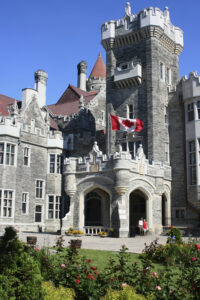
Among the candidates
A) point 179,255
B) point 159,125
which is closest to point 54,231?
point 159,125

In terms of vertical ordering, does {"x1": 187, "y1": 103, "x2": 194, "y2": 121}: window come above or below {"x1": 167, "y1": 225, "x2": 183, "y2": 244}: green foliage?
above

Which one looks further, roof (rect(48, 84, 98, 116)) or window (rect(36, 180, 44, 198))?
roof (rect(48, 84, 98, 116))

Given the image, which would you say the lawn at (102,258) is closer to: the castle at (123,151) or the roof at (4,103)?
the castle at (123,151)

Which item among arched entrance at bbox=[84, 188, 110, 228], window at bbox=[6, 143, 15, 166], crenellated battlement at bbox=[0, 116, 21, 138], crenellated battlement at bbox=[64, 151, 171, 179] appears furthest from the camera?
arched entrance at bbox=[84, 188, 110, 228]

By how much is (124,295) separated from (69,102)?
123 feet

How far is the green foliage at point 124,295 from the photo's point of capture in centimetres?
697

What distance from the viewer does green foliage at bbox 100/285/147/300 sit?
6.97 metres

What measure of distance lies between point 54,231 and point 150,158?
996 centimetres

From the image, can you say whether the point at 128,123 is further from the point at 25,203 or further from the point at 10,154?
the point at 25,203

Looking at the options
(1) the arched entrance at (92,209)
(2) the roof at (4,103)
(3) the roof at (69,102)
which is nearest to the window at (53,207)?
(1) the arched entrance at (92,209)

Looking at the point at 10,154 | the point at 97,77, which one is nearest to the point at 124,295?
the point at 10,154

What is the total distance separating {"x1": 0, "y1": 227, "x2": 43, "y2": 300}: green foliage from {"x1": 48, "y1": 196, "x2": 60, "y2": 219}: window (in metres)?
25.0

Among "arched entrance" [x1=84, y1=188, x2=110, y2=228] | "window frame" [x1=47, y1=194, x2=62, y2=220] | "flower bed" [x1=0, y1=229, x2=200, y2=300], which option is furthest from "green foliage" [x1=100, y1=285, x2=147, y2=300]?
"window frame" [x1=47, y1=194, x2=62, y2=220]

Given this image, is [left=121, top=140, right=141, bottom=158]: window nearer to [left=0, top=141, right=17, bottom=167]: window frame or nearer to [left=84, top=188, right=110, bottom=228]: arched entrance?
[left=84, top=188, right=110, bottom=228]: arched entrance
